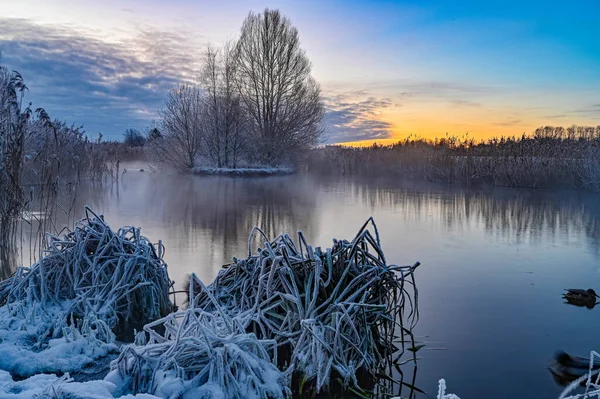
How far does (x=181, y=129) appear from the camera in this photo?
1069 inches

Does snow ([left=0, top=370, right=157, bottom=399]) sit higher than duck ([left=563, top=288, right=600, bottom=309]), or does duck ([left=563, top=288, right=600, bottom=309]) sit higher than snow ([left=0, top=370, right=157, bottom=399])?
snow ([left=0, top=370, right=157, bottom=399])

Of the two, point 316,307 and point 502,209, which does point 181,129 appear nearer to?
point 502,209

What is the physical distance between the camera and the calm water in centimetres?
376

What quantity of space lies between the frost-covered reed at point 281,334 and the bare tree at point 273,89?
85.0 ft

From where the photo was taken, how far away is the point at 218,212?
1172 cm

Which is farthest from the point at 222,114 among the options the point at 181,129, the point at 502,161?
the point at 502,161

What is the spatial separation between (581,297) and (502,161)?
14042mm

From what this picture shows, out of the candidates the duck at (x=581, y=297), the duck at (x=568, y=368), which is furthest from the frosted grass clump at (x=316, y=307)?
the duck at (x=581, y=297)

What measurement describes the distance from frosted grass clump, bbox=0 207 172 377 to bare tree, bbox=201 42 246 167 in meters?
24.2

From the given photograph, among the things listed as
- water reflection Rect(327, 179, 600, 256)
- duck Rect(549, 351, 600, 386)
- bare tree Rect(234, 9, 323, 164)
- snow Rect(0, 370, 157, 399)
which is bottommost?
duck Rect(549, 351, 600, 386)

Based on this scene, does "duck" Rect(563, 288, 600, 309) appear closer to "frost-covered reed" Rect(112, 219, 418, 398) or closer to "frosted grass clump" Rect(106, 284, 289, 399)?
"frost-covered reed" Rect(112, 219, 418, 398)

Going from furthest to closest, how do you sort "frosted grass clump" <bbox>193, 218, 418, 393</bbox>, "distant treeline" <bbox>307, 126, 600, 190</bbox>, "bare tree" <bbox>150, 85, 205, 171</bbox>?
"bare tree" <bbox>150, 85, 205, 171</bbox> → "distant treeline" <bbox>307, 126, 600, 190</bbox> → "frosted grass clump" <bbox>193, 218, 418, 393</bbox>

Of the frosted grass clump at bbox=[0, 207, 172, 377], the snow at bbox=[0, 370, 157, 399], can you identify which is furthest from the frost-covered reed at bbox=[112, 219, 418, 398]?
the frosted grass clump at bbox=[0, 207, 172, 377]

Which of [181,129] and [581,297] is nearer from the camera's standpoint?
[581,297]
